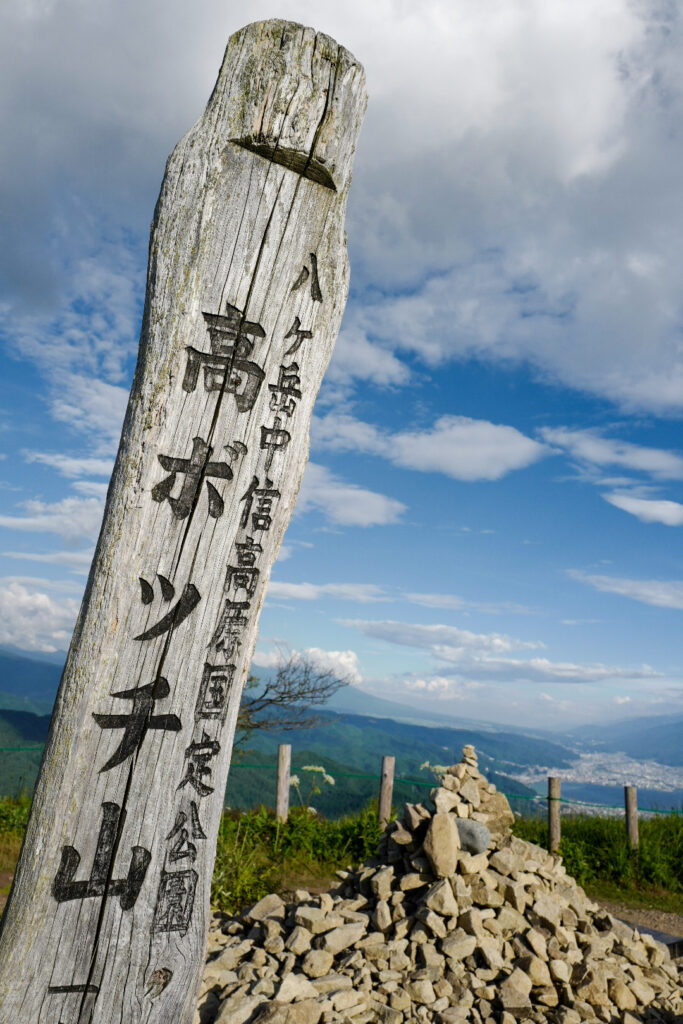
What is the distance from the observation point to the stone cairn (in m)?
4.00

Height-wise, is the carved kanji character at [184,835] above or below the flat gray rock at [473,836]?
above

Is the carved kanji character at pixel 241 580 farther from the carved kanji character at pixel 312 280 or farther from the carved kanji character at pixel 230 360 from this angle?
the carved kanji character at pixel 312 280

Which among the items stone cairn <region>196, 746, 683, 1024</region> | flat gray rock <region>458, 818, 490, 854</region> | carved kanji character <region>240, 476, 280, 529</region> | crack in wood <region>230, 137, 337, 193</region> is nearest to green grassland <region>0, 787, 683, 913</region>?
stone cairn <region>196, 746, 683, 1024</region>

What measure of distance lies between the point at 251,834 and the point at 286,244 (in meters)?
7.96

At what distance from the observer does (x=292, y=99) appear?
2639 mm

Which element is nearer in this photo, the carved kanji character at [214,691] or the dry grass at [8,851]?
the carved kanji character at [214,691]

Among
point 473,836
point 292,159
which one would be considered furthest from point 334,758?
point 292,159

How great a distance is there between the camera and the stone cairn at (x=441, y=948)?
4004mm

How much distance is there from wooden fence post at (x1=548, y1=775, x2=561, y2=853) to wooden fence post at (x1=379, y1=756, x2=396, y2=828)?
2.29 m

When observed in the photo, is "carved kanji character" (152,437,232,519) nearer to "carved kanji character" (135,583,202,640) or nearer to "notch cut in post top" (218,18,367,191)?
"carved kanji character" (135,583,202,640)

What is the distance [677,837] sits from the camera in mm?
9422

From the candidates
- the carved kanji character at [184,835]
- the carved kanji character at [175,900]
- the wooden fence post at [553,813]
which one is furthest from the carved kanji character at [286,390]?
the wooden fence post at [553,813]

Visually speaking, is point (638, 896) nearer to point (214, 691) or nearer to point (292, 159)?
point (214, 691)

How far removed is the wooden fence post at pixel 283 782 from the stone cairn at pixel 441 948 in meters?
3.81
